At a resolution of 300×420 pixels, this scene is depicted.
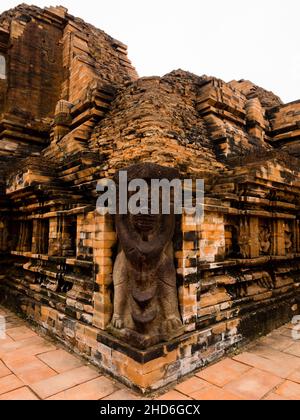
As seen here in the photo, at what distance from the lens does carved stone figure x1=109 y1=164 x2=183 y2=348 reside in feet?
10.1

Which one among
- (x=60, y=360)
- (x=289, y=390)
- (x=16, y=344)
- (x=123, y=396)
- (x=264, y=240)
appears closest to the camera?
Answer: (x=123, y=396)

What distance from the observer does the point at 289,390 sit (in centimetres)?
300

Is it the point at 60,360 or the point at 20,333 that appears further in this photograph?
the point at 20,333

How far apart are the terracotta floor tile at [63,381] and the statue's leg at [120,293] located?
0.60 m

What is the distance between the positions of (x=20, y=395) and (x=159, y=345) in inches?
57.8

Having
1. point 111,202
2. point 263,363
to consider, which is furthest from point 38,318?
point 263,363

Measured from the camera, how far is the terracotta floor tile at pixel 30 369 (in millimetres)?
3240

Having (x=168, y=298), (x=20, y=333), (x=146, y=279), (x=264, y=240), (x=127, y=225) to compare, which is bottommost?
(x=20, y=333)

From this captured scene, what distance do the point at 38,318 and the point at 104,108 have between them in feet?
19.4

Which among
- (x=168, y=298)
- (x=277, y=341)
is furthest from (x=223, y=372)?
(x=277, y=341)

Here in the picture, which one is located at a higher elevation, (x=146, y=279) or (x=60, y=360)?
(x=146, y=279)

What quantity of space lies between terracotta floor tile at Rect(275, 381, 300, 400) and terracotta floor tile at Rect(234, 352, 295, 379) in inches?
6.3

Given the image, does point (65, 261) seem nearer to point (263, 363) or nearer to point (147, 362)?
point (147, 362)

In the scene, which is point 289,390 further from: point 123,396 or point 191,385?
point 123,396
